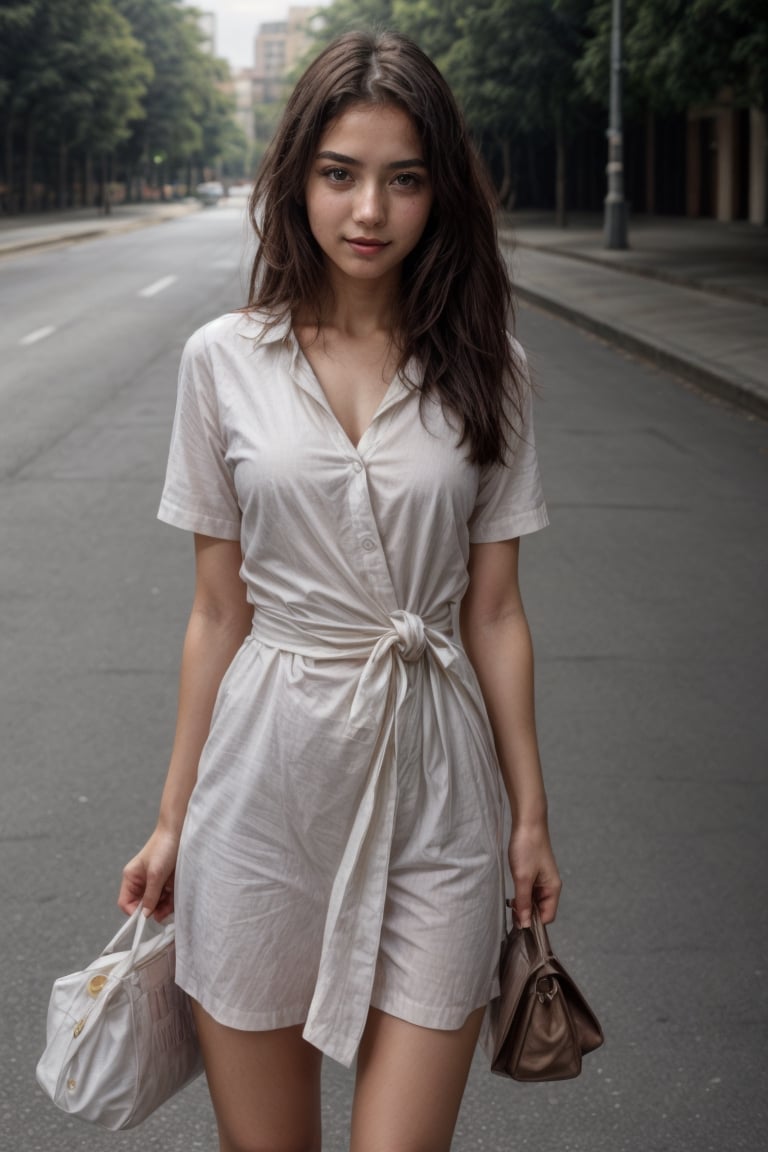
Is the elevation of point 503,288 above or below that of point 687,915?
above

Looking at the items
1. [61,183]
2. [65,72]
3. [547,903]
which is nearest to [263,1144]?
[547,903]

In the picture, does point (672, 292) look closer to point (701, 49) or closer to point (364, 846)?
point (701, 49)

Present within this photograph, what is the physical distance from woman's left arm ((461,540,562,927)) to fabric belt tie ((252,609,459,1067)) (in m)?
0.18

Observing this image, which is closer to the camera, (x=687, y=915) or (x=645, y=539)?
(x=687, y=915)

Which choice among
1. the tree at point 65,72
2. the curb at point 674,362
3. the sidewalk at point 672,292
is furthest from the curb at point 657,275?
the tree at point 65,72

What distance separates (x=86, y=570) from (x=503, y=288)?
546 cm

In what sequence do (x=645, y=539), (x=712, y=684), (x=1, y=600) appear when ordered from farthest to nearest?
1. (x=645, y=539)
2. (x=1, y=600)
3. (x=712, y=684)

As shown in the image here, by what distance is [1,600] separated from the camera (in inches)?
276

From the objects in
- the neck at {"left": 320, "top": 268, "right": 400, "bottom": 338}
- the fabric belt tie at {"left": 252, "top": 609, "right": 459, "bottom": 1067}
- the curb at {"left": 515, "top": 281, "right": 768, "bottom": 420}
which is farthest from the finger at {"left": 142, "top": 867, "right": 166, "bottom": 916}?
the curb at {"left": 515, "top": 281, "right": 768, "bottom": 420}

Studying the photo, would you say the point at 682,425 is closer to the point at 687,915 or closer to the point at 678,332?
the point at 678,332

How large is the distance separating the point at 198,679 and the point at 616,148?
2985cm

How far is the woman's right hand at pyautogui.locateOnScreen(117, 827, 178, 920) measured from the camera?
2.21 meters

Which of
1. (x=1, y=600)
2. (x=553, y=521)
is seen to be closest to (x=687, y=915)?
(x=1, y=600)

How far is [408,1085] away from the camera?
1.94 metres
